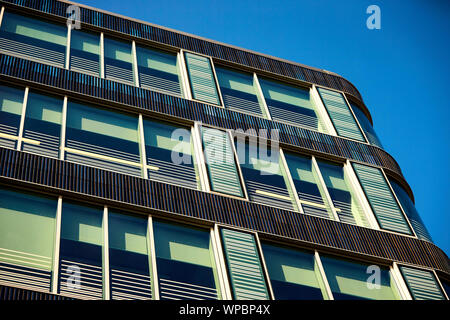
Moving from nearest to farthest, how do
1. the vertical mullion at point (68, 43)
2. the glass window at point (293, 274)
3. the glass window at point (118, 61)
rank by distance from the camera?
the glass window at point (293, 274)
the vertical mullion at point (68, 43)
the glass window at point (118, 61)

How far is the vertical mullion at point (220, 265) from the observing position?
1166 cm

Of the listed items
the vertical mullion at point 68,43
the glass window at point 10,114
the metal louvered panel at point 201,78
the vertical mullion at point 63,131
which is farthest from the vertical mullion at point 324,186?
the glass window at point 10,114

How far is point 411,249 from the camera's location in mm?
14758

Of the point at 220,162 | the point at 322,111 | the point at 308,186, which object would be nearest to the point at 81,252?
the point at 220,162

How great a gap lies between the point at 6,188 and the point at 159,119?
16.1 ft

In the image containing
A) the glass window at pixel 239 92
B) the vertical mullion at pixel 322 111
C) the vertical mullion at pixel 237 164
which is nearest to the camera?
the vertical mullion at pixel 237 164

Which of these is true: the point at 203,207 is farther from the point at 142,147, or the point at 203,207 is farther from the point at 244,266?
the point at 142,147

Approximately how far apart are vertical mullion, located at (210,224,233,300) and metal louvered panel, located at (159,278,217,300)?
0.19m

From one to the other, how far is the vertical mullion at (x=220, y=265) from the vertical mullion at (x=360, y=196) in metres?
4.42

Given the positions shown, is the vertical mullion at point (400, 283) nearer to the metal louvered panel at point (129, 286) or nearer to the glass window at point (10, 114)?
the metal louvered panel at point (129, 286)

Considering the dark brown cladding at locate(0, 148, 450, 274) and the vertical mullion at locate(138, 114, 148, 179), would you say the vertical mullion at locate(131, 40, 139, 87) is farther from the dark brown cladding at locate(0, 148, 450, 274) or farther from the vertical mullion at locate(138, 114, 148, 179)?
the dark brown cladding at locate(0, 148, 450, 274)
